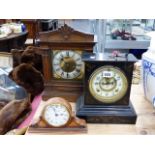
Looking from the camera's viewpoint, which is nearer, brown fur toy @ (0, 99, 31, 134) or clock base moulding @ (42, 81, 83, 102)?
brown fur toy @ (0, 99, 31, 134)

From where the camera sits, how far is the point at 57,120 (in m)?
0.59

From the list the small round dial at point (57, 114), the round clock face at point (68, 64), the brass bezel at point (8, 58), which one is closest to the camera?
the small round dial at point (57, 114)

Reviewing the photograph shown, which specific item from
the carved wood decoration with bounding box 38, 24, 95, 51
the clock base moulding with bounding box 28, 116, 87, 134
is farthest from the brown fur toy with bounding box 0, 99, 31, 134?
the carved wood decoration with bounding box 38, 24, 95, 51

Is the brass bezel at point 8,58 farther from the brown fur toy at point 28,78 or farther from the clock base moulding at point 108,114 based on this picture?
the clock base moulding at point 108,114

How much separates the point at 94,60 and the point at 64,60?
0.43 feet

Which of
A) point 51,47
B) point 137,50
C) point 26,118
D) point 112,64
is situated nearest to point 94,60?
point 112,64

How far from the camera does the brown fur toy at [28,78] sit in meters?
0.74

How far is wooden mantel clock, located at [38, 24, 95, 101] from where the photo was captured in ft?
2.17

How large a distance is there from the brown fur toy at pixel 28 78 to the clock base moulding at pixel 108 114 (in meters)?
0.21

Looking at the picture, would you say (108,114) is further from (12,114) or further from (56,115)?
(12,114)

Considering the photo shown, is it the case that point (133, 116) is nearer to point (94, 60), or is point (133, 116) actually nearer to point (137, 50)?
point (94, 60)

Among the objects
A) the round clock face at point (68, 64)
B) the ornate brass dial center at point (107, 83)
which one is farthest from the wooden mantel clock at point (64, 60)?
the ornate brass dial center at point (107, 83)

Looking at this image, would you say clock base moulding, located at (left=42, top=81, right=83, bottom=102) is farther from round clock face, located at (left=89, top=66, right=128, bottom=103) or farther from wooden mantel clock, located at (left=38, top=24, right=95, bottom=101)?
round clock face, located at (left=89, top=66, right=128, bottom=103)

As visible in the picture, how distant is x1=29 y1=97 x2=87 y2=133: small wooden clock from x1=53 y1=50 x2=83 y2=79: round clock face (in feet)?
0.46
